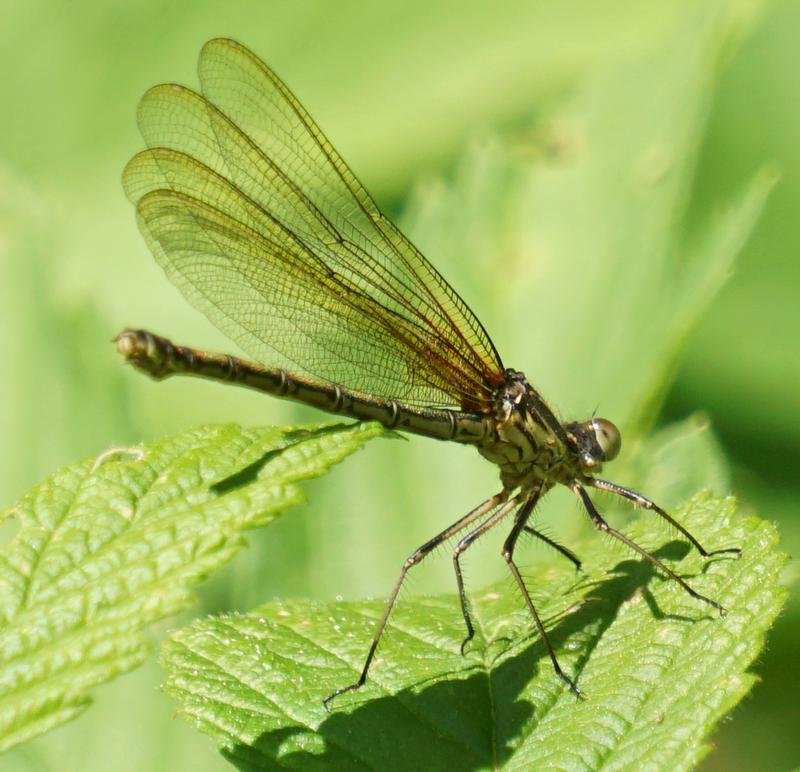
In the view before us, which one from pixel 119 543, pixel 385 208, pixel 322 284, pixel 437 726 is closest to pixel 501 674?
pixel 437 726

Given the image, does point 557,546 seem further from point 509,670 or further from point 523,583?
point 509,670

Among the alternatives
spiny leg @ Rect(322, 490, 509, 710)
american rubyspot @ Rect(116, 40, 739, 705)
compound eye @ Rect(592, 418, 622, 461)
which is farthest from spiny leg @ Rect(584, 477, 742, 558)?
spiny leg @ Rect(322, 490, 509, 710)

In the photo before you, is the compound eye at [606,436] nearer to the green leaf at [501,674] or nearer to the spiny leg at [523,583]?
the spiny leg at [523,583]

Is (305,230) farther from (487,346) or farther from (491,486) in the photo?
(491,486)

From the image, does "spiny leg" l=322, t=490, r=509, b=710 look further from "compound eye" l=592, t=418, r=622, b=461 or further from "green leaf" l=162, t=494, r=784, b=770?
"compound eye" l=592, t=418, r=622, b=461

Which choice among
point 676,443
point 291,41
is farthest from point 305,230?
point 291,41

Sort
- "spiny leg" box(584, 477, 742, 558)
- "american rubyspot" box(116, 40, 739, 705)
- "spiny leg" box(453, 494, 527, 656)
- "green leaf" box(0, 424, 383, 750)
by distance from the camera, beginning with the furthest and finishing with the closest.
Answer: "american rubyspot" box(116, 40, 739, 705) < "spiny leg" box(453, 494, 527, 656) < "spiny leg" box(584, 477, 742, 558) < "green leaf" box(0, 424, 383, 750)
